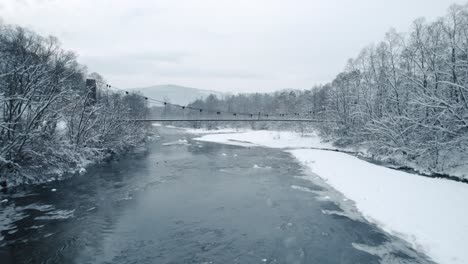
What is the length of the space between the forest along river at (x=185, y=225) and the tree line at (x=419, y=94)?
31.0 feet

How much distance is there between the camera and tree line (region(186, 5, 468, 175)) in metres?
16.4

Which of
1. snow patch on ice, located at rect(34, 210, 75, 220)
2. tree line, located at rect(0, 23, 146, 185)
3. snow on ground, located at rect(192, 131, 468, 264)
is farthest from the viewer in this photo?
tree line, located at rect(0, 23, 146, 185)

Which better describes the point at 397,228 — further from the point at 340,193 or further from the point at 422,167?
the point at 422,167

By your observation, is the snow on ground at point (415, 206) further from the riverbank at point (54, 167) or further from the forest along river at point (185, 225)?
the riverbank at point (54, 167)

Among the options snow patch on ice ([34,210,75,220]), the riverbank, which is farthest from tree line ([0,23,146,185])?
snow patch on ice ([34,210,75,220])

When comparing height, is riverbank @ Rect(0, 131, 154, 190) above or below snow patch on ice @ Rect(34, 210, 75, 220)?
above

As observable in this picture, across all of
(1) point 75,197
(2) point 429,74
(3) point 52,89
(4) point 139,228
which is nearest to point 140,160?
(3) point 52,89

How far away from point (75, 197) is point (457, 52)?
24.8 meters

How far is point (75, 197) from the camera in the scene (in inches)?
522

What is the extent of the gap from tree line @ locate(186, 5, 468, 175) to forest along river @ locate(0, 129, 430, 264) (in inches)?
372

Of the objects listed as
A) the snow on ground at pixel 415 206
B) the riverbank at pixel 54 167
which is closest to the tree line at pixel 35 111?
the riverbank at pixel 54 167

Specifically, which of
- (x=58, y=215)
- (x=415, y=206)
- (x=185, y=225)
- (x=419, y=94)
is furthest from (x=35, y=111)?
(x=419, y=94)

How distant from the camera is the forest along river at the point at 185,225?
765 cm

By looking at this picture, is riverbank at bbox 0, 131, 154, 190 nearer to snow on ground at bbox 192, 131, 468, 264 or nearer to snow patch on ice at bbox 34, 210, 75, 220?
snow patch on ice at bbox 34, 210, 75, 220
